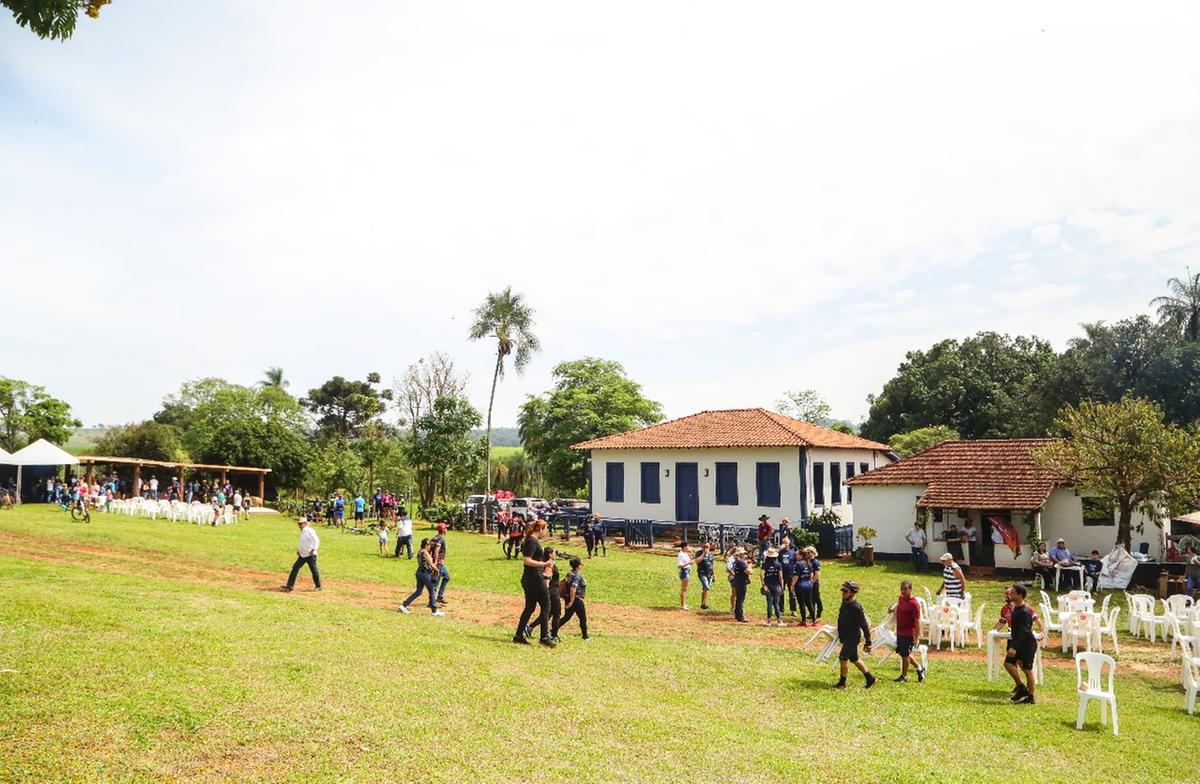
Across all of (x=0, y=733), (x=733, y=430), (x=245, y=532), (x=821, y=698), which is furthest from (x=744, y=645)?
(x=245, y=532)

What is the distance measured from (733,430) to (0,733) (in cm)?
2846

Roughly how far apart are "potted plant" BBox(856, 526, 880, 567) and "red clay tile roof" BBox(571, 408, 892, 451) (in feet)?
12.6

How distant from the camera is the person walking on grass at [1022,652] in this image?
425 inches

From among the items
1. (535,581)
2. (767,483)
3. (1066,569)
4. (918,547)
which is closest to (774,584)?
(535,581)

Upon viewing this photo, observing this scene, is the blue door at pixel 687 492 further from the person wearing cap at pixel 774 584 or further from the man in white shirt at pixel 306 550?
the man in white shirt at pixel 306 550

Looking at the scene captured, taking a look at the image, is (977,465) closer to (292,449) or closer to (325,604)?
(325,604)

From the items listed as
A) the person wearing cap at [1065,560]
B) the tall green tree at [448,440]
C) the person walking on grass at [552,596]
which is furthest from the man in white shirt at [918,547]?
the tall green tree at [448,440]

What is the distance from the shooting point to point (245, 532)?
29344 mm

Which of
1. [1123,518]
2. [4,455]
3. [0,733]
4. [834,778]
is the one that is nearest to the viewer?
[0,733]

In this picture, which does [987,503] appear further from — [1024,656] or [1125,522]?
[1024,656]

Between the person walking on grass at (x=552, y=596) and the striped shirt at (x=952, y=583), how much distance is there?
7676mm

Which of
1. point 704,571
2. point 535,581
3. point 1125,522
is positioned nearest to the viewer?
point 535,581

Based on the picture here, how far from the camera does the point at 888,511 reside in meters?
28.2

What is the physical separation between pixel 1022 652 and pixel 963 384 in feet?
155
